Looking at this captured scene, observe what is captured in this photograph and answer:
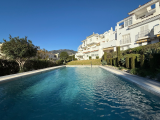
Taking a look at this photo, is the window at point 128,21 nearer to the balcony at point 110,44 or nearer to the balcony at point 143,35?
the balcony at point 143,35

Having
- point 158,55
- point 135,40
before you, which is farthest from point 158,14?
point 158,55

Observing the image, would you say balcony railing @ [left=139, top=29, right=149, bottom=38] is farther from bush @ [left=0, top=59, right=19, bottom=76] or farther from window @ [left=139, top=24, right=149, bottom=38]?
bush @ [left=0, top=59, right=19, bottom=76]

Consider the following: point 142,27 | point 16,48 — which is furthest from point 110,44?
point 16,48

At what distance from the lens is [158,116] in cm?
297

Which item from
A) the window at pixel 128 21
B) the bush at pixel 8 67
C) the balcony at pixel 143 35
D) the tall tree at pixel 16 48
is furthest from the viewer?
the window at pixel 128 21

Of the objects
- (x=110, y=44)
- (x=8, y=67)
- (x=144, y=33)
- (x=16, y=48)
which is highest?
(x=144, y=33)

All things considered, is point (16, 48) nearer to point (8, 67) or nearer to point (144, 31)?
point (8, 67)

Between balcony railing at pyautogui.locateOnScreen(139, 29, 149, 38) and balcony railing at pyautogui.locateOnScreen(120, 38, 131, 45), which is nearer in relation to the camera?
balcony railing at pyautogui.locateOnScreen(139, 29, 149, 38)

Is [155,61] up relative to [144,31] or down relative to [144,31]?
down

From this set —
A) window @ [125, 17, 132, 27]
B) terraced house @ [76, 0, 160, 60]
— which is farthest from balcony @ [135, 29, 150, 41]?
window @ [125, 17, 132, 27]

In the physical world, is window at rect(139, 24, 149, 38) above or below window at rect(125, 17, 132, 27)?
below

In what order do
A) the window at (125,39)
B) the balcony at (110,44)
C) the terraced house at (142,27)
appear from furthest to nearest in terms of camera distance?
1. the balcony at (110,44)
2. the window at (125,39)
3. the terraced house at (142,27)

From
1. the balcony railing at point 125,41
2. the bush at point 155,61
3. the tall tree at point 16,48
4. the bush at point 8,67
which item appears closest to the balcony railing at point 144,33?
the balcony railing at point 125,41

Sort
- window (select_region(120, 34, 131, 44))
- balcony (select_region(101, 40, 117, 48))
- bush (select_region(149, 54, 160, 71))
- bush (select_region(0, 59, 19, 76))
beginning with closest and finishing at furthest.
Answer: bush (select_region(149, 54, 160, 71)), bush (select_region(0, 59, 19, 76)), window (select_region(120, 34, 131, 44)), balcony (select_region(101, 40, 117, 48))
